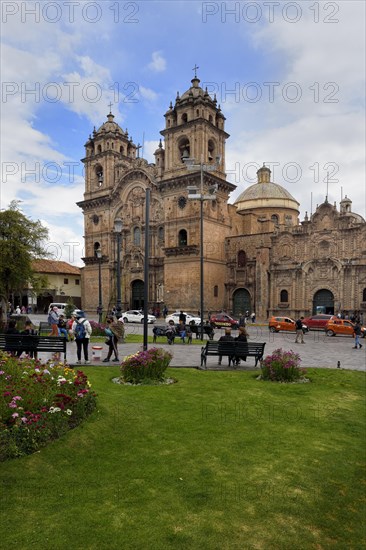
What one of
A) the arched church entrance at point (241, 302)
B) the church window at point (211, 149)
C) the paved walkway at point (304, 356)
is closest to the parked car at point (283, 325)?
the paved walkway at point (304, 356)

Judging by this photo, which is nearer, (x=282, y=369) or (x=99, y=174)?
(x=282, y=369)

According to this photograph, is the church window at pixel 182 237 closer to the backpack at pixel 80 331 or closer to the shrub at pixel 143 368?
the backpack at pixel 80 331

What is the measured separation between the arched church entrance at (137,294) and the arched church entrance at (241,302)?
433 inches

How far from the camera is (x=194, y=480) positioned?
4.91 metres

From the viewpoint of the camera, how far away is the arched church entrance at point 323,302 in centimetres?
3512

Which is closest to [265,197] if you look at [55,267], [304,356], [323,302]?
[323,302]

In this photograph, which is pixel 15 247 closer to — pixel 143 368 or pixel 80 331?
pixel 80 331

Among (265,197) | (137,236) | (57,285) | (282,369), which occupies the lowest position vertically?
(282,369)

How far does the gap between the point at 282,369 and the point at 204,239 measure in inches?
1116

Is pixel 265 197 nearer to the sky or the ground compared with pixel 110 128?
nearer to the ground

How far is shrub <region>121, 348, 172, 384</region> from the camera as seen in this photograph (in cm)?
967

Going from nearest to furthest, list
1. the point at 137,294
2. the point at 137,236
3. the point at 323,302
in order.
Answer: the point at 323,302
the point at 137,236
the point at 137,294

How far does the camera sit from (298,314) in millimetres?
36406

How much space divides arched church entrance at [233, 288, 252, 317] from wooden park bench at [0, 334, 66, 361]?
99.1ft
